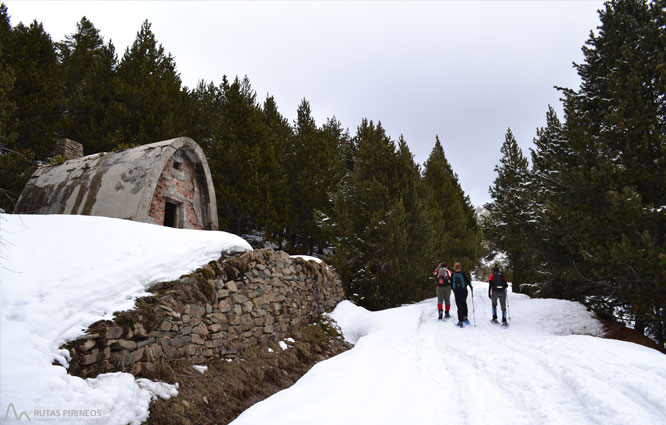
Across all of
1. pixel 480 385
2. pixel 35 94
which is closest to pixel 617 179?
pixel 480 385

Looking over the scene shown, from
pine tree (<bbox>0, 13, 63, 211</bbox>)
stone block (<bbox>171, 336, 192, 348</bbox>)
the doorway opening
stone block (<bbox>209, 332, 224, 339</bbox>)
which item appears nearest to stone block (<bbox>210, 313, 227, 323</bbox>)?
stone block (<bbox>209, 332, 224, 339</bbox>)

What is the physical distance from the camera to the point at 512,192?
17.7 meters

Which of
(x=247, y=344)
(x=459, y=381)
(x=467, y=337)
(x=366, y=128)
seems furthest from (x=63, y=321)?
(x=366, y=128)

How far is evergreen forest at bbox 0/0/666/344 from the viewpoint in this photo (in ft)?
25.3

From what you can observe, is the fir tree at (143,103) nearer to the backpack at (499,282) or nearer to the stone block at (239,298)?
the stone block at (239,298)

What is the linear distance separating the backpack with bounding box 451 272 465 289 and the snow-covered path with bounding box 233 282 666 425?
6.61ft

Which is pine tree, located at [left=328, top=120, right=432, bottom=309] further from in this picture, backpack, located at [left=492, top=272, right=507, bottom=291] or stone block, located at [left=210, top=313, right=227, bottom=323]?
stone block, located at [left=210, top=313, right=227, bottom=323]

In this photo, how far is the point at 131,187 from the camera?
9.04 meters

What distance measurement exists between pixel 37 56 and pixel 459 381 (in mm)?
21563

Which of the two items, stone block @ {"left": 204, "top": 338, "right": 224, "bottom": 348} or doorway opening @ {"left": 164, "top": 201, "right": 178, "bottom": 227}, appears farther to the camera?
doorway opening @ {"left": 164, "top": 201, "right": 178, "bottom": 227}

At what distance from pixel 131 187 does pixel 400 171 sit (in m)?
9.27

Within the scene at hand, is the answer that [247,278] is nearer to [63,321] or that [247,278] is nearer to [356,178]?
[63,321]

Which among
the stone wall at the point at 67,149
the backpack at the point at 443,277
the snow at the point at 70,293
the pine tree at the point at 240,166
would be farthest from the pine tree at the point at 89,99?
the backpack at the point at 443,277

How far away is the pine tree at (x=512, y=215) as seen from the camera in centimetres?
1628
